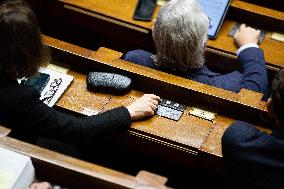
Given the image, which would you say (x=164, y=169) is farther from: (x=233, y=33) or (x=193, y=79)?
(x=233, y=33)

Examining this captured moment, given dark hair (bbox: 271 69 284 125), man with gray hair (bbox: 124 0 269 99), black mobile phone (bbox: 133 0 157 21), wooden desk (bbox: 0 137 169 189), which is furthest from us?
black mobile phone (bbox: 133 0 157 21)

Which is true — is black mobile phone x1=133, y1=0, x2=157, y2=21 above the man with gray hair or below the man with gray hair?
below

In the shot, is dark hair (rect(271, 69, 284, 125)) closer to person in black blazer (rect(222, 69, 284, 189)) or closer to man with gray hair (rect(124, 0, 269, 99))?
person in black blazer (rect(222, 69, 284, 189))

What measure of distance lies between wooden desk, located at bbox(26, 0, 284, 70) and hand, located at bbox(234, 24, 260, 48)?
48mm

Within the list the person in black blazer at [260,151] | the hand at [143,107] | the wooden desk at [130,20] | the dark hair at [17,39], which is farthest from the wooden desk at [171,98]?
the wooden desk at [130,20]

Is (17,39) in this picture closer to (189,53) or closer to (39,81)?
(39,81)

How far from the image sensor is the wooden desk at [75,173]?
5.11 feet

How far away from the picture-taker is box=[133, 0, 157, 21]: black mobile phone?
116 inches

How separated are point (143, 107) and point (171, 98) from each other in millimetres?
182

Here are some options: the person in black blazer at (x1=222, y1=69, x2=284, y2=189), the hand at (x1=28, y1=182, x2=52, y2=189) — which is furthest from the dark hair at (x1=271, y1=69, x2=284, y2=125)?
the hand at (x1=28, y1=182, x2=52, y2=189)

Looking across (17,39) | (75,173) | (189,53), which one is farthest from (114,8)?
(75,173)

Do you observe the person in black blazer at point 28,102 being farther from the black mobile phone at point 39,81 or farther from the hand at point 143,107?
the black mobile phone at point 39,81

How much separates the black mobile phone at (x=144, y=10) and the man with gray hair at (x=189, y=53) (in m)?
0.47

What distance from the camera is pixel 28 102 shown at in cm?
197
